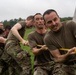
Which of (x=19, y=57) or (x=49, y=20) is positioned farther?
(x=19, y=57)

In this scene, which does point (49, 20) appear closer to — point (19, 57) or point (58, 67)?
point (58, 67)

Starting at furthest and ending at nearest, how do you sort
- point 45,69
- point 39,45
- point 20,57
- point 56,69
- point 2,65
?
point 2,65
point 20,57
point 39,45
point 45,69
point 56,69

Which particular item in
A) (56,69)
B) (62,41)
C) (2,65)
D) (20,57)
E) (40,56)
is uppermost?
(62,41)

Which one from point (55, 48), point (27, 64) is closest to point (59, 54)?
point (55, 48)

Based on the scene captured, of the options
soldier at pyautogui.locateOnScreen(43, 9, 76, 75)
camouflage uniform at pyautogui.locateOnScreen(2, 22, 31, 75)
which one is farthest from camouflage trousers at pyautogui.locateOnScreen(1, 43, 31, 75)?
soldier at pyautogui.locateOnScreen(43, 9, 76, 75)

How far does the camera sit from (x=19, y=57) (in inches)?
321

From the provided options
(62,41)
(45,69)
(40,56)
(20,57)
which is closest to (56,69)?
(45,69)

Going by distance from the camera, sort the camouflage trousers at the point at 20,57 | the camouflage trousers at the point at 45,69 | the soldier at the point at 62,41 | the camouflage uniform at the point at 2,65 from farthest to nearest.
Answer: the camouflage uniform at the point at 2,65 < the camouflage trousers at the point at 20,57 < the camouflage trousers at the point at 45,69 < the soldier at the point at 62,41

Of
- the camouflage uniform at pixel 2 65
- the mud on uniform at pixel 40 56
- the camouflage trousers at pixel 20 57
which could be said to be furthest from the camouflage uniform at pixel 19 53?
the camouflage uniform at pixel 2 65

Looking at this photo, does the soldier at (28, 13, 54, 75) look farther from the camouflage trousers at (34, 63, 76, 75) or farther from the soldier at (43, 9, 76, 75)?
the soldier at (43, 9, 76, 75)

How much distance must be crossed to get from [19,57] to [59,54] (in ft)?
7.96

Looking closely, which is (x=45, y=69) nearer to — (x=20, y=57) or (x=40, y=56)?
(x=40, y=56)

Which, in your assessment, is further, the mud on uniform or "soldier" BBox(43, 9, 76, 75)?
the mud on uniform

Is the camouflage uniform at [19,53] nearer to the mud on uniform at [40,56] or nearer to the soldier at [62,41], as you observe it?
the mud on uniform at [40,56]
